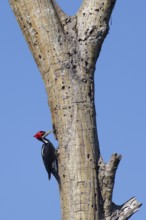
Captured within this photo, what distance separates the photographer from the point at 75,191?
6117 millimetres

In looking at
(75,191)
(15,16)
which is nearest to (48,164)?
(75,191)

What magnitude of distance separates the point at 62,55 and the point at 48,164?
47.2 inches

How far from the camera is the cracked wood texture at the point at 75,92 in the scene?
6.12 meters

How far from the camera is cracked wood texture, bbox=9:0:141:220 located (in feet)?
20.1

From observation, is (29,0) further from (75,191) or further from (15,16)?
(75,191)

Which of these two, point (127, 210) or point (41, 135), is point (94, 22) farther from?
point (41, 135)

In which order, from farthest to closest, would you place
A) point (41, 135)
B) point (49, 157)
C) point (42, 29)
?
point (41, 135) → point (49, 157) → point (42, 29)

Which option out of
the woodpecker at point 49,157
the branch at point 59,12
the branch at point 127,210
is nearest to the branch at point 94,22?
the branch at point 59,12

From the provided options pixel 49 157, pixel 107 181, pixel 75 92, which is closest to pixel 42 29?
pixel 75 92

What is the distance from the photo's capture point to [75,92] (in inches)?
249

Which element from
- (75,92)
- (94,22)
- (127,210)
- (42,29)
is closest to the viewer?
(127,210)

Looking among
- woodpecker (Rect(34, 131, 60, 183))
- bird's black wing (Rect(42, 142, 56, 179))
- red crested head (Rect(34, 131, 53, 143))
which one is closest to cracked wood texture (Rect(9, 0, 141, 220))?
woodpecker (Rect(34, 131, 60, 183))

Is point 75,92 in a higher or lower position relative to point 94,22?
lower

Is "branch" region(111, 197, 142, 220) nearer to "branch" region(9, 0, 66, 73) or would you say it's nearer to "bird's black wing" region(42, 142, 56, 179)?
"bird's black wing" region(42, 142, 56, 179)
